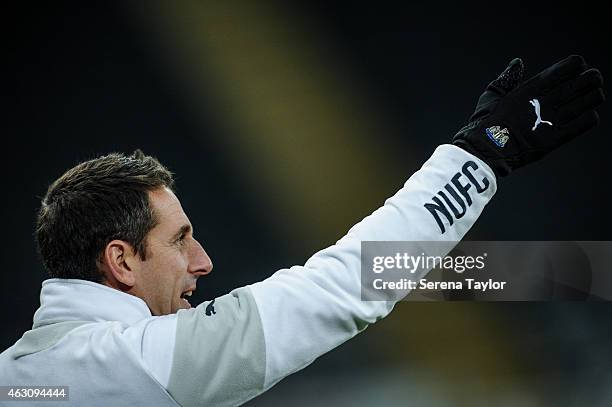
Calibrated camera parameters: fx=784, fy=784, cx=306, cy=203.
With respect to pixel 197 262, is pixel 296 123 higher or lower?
higher

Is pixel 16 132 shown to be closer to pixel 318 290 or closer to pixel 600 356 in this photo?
pixel 600 356

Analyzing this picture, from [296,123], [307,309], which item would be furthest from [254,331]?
[296,123]

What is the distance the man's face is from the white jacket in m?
0.10

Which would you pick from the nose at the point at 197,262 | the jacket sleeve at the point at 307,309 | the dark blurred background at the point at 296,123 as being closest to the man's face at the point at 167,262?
the nose at the point at 197,262

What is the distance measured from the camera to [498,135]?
0.75m

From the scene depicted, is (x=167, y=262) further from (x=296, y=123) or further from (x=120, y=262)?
(x=296, y=123)

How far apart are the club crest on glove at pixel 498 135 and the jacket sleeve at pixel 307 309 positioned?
4 cm

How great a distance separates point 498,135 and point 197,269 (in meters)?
0.36

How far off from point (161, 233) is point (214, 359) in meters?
0.21

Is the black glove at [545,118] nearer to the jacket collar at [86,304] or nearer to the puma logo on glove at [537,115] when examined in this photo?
the puma logo on glove at [537,115]

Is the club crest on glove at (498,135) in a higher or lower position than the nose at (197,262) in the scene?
higher

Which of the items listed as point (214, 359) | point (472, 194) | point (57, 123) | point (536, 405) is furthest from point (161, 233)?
point (57, 123)

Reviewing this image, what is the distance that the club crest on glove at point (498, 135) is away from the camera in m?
0.75

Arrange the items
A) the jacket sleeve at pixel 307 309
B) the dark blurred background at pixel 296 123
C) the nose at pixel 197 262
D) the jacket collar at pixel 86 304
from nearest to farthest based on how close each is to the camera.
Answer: the jacket sleeve at pixel 307 309 → the jacket collar at pixel 86 304 → the nose at pixel 197 262 → the dark blurred background at pixel 296 123
